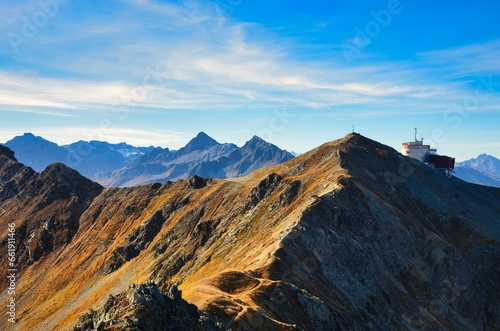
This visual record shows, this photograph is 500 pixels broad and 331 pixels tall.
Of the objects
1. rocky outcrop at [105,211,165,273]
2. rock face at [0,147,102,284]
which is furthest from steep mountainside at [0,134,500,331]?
rock face at [0,147,102,284]

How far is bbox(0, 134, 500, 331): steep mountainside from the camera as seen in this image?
57812 millimetres

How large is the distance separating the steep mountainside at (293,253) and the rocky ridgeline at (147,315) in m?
0.21

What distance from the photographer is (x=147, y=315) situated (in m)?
39.4

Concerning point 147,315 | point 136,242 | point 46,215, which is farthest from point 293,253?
point 46,215

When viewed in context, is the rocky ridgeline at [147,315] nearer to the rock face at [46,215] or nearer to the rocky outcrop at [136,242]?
the rocky outcrop at [136,242]

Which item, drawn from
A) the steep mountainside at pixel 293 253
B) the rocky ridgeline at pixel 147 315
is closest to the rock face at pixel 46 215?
the steep mountainside at pixel 293 253

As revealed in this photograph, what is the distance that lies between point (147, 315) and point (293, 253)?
3731 cm

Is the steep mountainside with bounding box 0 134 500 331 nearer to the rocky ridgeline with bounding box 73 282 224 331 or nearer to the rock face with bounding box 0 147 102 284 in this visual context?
the rocky ridgeline with bounding box 73 282 224 331

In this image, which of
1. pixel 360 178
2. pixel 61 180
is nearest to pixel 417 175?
pixel 360 178

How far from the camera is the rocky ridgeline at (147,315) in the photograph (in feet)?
125

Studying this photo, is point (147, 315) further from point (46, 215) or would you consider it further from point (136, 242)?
point (46, 215)

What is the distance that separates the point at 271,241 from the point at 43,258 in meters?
118

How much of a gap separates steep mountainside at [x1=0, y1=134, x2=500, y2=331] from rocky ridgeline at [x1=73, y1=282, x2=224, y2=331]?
8.3 inches

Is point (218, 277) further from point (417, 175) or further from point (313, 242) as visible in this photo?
point (417, 175)
